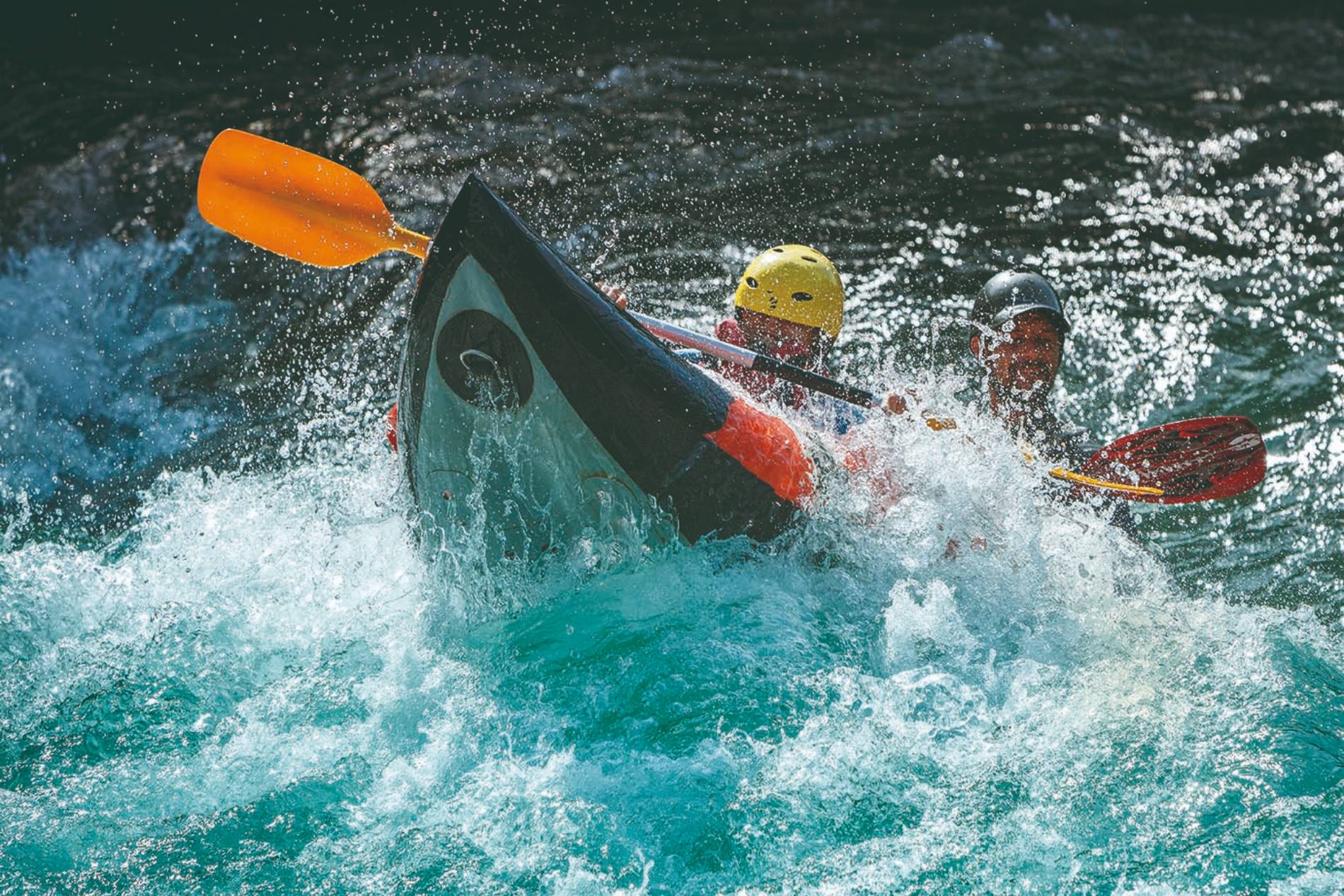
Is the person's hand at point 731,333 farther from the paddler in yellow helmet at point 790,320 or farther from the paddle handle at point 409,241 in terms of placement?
the paddle handle at point 409,241

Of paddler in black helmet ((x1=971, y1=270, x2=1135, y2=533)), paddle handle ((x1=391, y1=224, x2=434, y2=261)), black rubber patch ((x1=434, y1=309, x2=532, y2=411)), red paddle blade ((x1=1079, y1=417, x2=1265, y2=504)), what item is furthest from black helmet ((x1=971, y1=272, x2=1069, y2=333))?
paddle handle ((x1=391, y1=224, x2=434, y2=261))

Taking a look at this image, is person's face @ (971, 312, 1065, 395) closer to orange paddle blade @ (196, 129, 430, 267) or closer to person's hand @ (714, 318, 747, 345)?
person's hand @ (714, 318, 747, 345)

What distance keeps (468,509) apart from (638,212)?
178 inches

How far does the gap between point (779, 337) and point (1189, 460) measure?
1889 mm

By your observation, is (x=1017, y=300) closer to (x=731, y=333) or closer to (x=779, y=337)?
(x=779, y=337)

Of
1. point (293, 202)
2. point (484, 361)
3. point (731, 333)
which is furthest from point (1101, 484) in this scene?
point (293, 202)

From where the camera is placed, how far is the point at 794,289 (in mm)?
5109

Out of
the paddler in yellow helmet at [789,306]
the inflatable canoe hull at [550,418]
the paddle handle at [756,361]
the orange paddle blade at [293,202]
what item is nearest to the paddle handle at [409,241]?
the orange paddle blade at [293,202]

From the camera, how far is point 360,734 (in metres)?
4.02

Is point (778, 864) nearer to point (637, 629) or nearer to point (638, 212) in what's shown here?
point (637, 629)

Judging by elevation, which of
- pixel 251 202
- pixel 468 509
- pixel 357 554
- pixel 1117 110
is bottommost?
pixel 357 554

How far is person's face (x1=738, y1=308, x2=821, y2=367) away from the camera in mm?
5188

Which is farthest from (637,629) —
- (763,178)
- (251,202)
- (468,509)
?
(763,178)

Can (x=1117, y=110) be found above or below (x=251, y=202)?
above
